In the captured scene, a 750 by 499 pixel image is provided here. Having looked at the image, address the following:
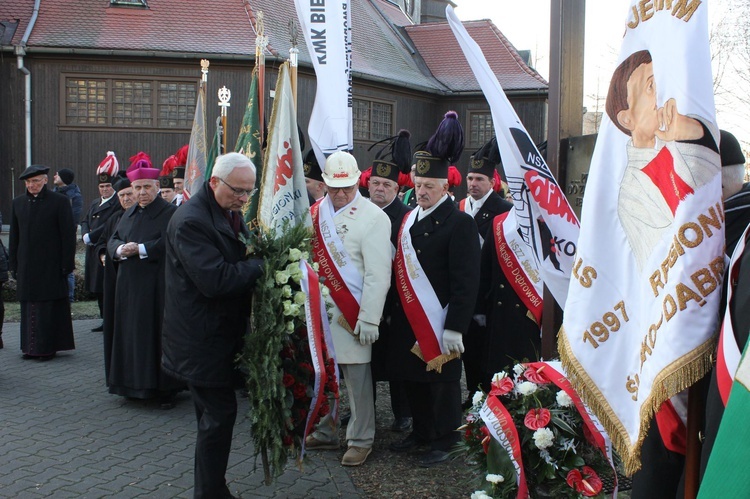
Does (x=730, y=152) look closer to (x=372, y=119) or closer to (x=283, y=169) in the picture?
(x=283, y=169)

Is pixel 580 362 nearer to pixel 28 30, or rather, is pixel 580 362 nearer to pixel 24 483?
pixel 24 483

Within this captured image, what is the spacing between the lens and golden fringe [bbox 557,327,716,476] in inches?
84.4

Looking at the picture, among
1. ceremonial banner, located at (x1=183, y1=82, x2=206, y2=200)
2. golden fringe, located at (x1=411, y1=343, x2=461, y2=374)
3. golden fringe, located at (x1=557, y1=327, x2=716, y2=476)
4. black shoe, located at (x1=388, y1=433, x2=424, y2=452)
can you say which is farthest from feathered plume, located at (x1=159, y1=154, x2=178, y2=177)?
golden fringe, located at (x1=557, y1=327, x2=716, y2=476)

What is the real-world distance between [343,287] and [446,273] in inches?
30.0

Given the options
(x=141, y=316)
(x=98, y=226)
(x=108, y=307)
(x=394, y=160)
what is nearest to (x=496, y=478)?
(x=394, y=160)

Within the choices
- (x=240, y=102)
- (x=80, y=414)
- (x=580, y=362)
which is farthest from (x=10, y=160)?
(x=580, y=362)

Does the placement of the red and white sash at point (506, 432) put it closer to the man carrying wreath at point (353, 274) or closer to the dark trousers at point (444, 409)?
the dark trousers at point (444, 409)

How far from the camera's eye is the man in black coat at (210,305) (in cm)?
407

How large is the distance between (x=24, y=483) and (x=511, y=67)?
25987 mm

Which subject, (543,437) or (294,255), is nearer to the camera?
(543,437)

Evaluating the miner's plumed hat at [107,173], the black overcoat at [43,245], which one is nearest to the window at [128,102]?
the miner's plumed hat at [107,173]

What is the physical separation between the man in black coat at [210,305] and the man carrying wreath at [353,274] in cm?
112

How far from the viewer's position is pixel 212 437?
164 inches

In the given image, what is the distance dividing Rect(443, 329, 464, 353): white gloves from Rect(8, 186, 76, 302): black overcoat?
5243mm
